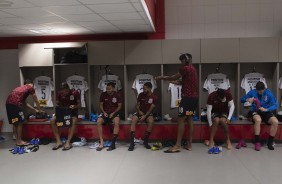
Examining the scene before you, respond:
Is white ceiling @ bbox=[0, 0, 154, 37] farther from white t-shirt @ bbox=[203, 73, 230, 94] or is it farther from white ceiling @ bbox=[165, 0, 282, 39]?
white t-shirt @ bbox=[203, 73, 230, 94]

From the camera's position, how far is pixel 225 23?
5.32 m

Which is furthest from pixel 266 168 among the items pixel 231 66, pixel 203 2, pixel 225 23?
pixel 203 2

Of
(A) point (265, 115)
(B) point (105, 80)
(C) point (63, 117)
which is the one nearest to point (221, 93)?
(A) point (265, 115)

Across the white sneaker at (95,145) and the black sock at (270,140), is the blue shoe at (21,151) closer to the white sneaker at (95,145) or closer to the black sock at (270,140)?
the white sneaker at (95,145)

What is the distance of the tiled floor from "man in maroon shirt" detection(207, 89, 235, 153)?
0.36 meters

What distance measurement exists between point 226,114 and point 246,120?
1.91 feet

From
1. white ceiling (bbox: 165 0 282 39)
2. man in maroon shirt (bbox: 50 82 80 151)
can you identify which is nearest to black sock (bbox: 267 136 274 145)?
white ceiling (bbox: 165 0 282 39)

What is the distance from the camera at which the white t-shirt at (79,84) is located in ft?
18.1

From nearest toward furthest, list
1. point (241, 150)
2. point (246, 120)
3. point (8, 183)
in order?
point (8, 183)
point (241, 150)
point (246, 120)

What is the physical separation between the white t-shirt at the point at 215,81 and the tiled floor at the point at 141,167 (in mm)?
1224

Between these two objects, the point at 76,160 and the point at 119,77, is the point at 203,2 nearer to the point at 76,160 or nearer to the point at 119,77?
the point at 119,77

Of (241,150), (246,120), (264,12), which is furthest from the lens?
(264,12)

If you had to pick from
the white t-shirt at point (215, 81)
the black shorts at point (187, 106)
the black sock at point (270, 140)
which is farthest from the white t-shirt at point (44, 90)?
the black sock at point (270, 140)

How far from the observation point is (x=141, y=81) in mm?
5410
